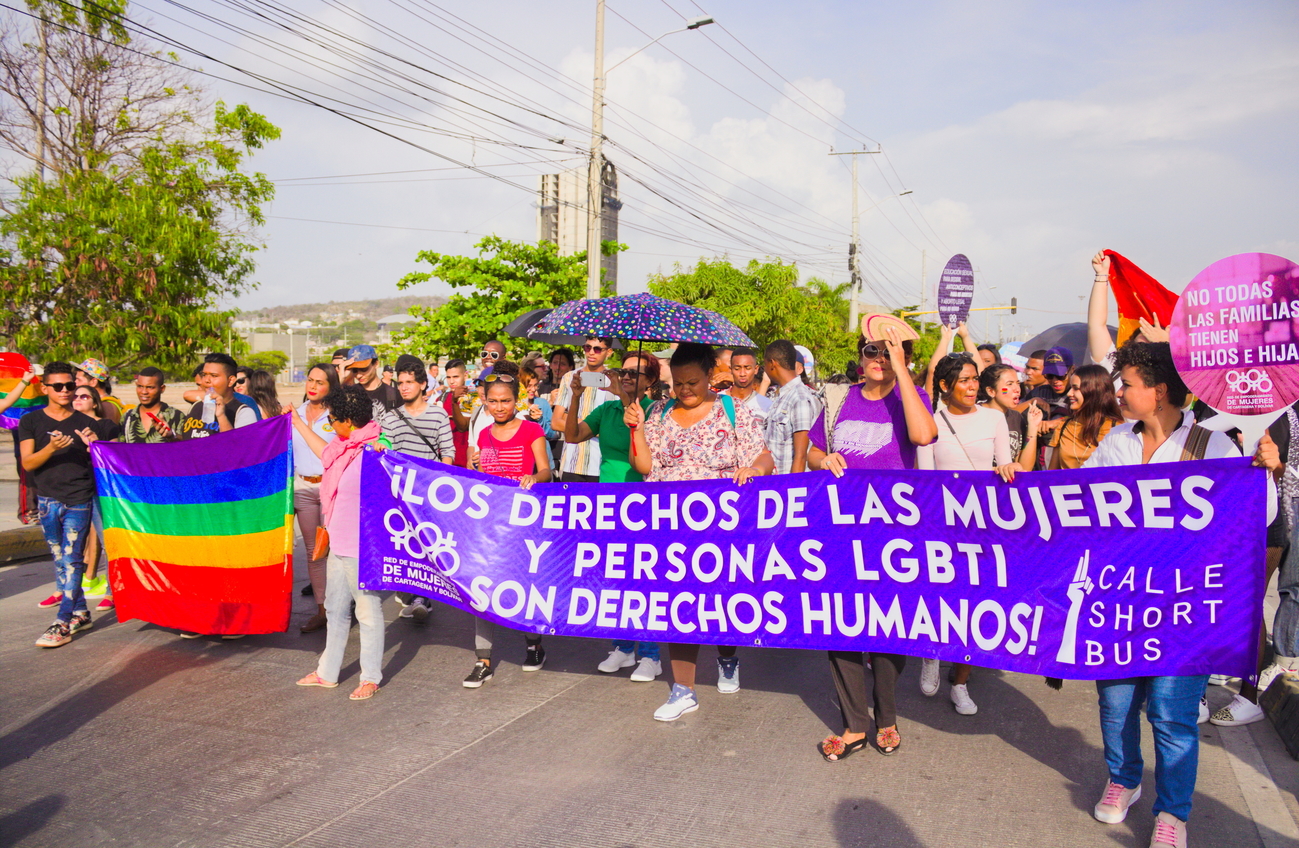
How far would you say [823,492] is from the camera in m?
4.52

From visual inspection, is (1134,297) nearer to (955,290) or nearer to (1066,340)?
(955,290)

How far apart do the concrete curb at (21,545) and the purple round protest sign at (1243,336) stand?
951cm

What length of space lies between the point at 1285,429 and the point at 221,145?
17.2 metres

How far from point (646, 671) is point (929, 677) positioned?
63.1 inches

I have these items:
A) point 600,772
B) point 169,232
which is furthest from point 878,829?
point 169,232

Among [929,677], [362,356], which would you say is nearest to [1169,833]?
[929,677]

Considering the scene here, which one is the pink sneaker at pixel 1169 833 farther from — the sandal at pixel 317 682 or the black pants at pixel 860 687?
the sandal at pixel 317 682

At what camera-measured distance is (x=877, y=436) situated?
4.67 metres

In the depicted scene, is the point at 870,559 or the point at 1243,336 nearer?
the point at 1243,336

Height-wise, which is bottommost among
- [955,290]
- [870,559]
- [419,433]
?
[870,559]

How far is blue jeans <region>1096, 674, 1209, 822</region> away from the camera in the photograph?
3418 mm

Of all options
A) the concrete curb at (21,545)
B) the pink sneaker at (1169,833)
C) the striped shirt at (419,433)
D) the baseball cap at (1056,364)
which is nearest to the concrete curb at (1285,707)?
the pink sneaker at (1169,833)

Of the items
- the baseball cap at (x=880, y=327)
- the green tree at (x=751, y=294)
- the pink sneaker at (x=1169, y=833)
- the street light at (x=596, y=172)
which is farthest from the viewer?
the green tree at (x=751, y=294)

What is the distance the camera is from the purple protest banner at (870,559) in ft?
12.0
